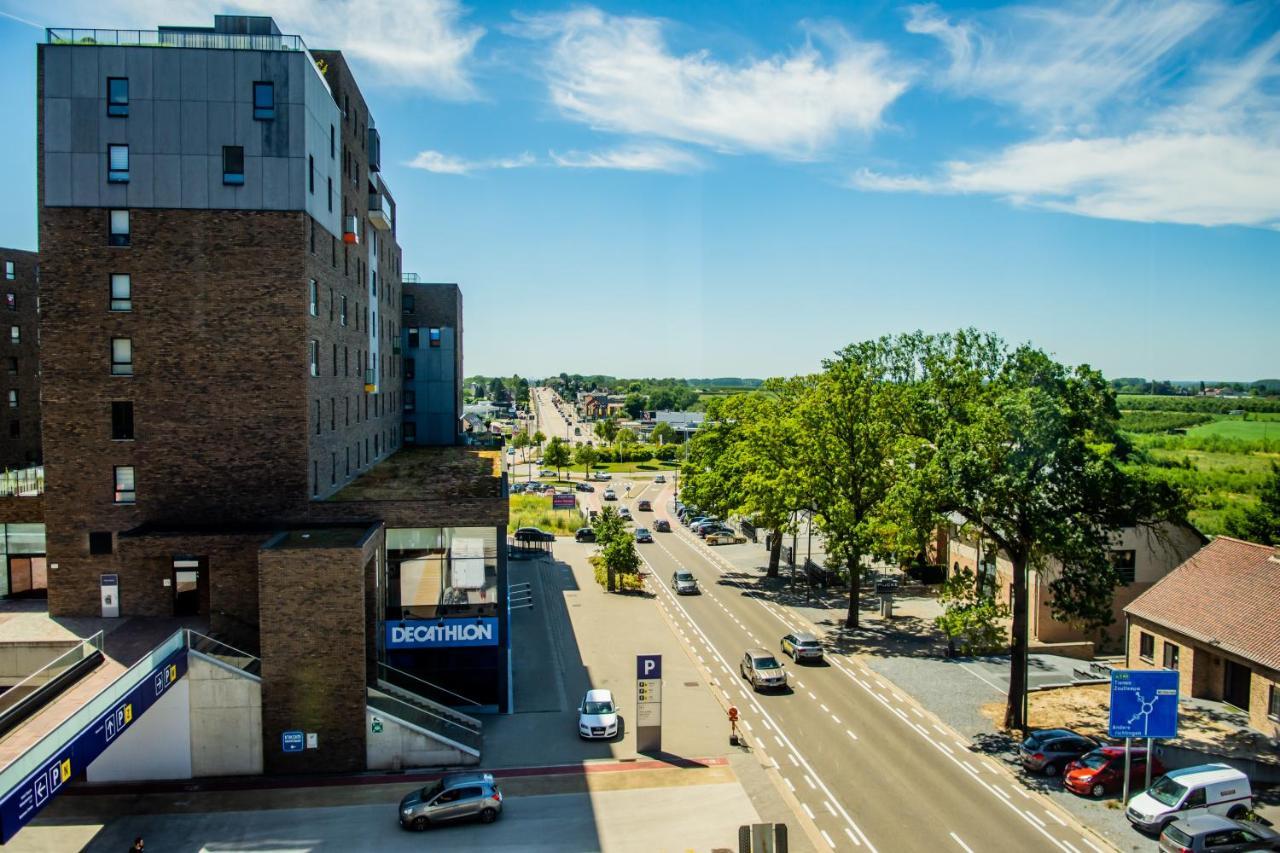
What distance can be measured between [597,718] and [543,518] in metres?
54.7

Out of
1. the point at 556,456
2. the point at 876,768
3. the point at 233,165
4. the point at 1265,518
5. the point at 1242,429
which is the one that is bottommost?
the point at 876,768

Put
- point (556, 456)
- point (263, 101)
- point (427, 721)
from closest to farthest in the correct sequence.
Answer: point (427, 721) → point (263, 101) → point (556, 456)

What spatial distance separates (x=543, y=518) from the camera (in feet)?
274

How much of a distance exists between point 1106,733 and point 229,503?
32.7 m

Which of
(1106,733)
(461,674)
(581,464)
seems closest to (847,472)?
(1106,733)

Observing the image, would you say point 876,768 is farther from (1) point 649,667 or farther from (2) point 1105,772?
(1) point 649,667

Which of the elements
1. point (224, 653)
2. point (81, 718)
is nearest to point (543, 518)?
point (224, 653)

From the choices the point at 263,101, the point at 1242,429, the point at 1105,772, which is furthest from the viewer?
the point at 1242,429

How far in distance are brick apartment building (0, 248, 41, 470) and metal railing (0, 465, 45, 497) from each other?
49.0 feet

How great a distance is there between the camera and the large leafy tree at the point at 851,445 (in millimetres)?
43250

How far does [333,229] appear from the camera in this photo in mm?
35688

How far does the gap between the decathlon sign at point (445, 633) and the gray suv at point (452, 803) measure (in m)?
8.13

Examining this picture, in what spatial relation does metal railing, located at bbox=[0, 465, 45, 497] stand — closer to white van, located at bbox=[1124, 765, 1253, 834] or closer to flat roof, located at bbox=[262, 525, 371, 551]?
flat roof, located at bbox=[262, 525, 371, 551]

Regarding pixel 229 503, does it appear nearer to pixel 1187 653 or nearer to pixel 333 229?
pixel 333 229
